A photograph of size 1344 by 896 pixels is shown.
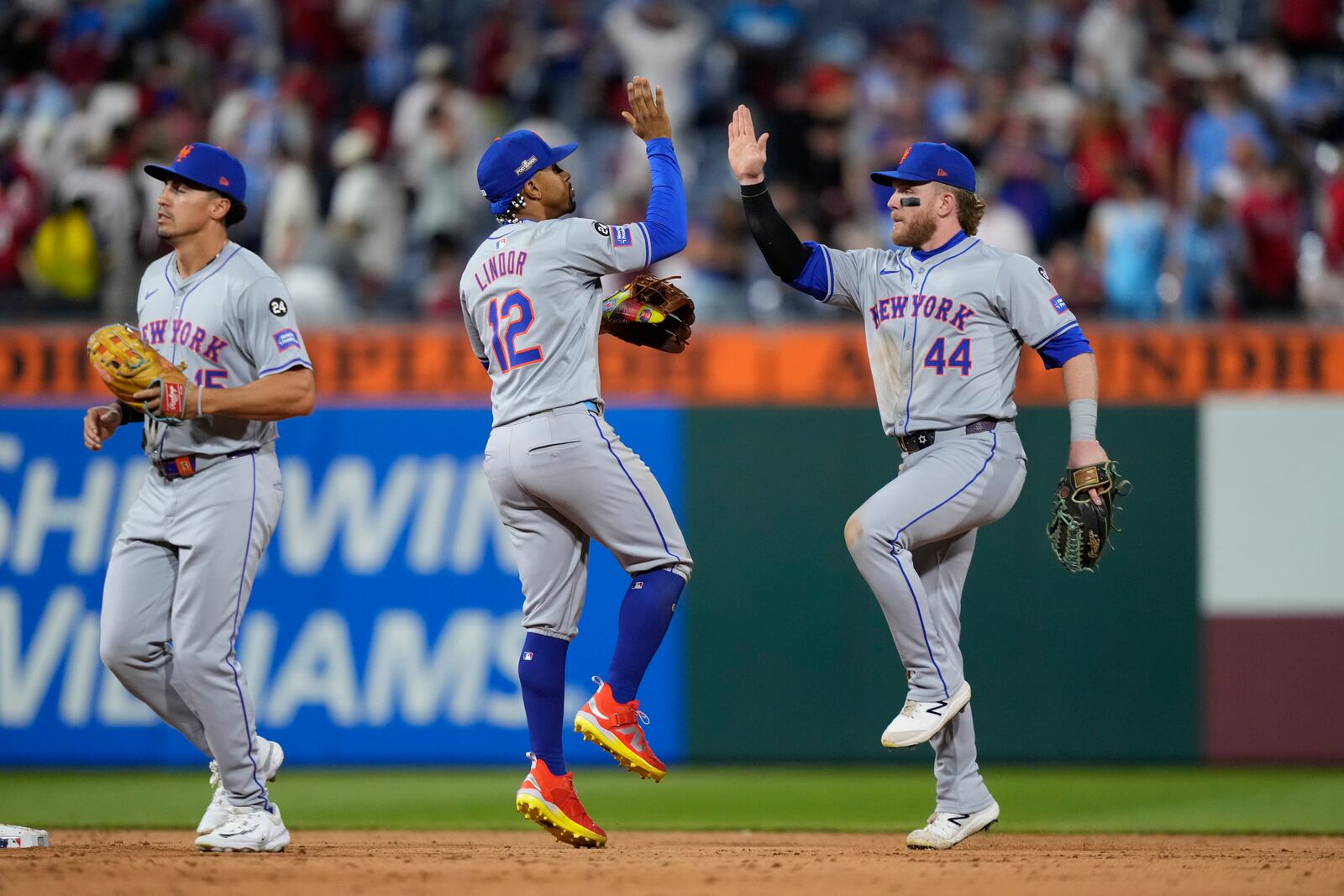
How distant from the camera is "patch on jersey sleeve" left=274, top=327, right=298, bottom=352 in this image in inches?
226

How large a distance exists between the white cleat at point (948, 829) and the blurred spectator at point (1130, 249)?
5.12m

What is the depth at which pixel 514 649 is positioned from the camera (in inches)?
363

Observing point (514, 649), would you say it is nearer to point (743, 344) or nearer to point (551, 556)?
point (743, 344)

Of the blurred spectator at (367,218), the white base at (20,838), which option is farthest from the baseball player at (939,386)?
the blurred spectator at (367,218)

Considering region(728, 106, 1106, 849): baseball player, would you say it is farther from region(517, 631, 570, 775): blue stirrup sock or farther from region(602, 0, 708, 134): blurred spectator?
region(602, 0, 708, 134): blurred spectator

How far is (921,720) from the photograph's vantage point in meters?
5.74

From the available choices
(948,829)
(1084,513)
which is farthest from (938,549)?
(948,829)

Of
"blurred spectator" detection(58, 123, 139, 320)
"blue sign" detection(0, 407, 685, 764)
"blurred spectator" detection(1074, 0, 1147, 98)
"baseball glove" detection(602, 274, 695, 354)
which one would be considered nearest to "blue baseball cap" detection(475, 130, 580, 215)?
"baseball glove" detection(602, 274, 695, 354)

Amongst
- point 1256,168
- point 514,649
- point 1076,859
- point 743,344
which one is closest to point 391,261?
point 743,344

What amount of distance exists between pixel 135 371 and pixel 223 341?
13.8 inches

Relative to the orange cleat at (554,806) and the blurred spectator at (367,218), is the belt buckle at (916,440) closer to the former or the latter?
the orange cleat at (554,806)

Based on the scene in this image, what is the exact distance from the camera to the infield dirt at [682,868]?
16.2 feet

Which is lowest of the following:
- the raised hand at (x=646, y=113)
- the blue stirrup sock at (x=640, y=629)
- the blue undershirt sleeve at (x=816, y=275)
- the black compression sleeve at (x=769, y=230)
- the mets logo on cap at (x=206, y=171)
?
the blue stirrup sock at (x=640, y=629)

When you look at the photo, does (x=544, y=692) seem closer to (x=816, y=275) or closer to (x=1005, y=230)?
(x=816, y=275)
